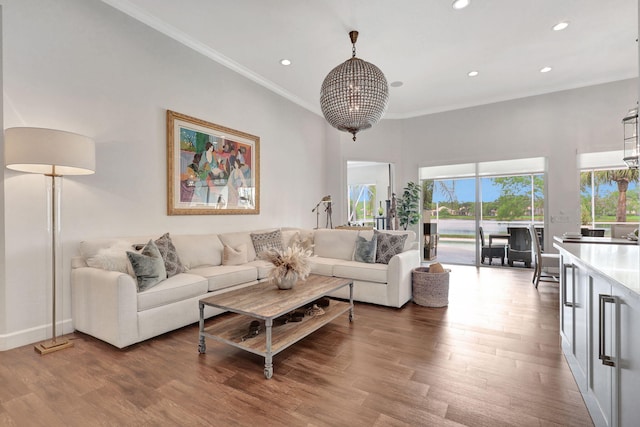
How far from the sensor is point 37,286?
2730mm

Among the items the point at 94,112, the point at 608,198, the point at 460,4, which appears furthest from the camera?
the point at 608,198

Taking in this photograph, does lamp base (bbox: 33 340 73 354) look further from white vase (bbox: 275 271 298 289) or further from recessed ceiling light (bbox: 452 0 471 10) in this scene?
recessed ceiling light (bbox: 452 0 471 10)

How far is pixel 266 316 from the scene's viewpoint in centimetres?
206

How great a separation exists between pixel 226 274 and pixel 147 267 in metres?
0.85

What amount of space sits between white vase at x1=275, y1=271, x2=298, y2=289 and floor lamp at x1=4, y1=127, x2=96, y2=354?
1.80m

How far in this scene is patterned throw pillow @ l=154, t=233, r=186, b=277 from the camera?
3096mm

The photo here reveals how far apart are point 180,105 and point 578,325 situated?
444cm

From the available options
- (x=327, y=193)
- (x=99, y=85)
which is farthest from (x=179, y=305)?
(x=327, y=193)

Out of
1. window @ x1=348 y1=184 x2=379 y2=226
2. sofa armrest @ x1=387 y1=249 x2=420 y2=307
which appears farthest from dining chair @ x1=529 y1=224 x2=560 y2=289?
window @ x1=348 y1=184 x2=379 y2=226

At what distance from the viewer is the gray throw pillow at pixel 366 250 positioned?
3.99 m

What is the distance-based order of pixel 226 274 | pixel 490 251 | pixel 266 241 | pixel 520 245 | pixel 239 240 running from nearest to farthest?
pixel 226 274 < pixel 239 240 < pixel 266 241 < pixel 520 245 < pixel 490 251

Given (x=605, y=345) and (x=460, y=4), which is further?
(x=460, y=4)

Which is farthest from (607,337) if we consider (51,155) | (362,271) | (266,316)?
(51,155)

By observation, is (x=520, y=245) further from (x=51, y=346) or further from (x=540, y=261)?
(x=51, y=346)
